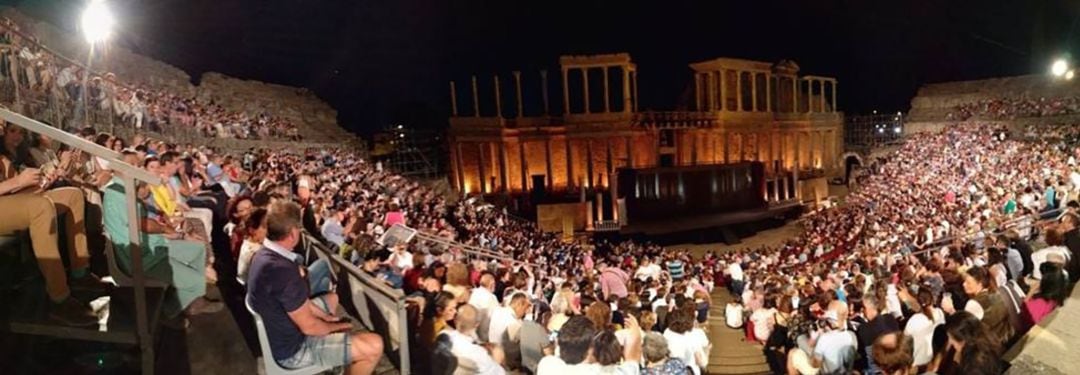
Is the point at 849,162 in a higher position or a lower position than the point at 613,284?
lower

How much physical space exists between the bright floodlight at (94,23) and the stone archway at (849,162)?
5829 centimetres

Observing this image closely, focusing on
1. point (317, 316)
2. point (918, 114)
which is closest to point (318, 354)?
point (317, 316)

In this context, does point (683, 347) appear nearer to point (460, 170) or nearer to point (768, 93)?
point (460, 170)

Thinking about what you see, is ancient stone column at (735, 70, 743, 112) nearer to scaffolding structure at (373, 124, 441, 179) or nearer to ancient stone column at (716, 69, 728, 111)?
ancient stone column at (716, 69, 728, 111)

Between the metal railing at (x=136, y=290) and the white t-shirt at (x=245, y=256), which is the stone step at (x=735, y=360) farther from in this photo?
the metal railing at (x=136, y=290)

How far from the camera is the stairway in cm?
1040

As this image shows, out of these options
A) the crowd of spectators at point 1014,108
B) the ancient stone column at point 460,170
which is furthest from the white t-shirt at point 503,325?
the crowd of spectators at point 1014,108

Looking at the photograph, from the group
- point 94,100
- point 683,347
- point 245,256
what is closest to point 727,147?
point 94,100

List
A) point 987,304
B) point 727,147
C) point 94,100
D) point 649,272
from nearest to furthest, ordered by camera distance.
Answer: point 987,304 < point 94,100 < point 649,272 < point 727,147

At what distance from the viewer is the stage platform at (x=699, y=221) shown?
1394 inches

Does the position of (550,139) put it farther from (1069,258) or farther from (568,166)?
(1069,258)

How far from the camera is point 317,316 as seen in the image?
390cm

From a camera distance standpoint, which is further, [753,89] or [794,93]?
[794,93]

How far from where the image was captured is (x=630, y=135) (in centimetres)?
4097
